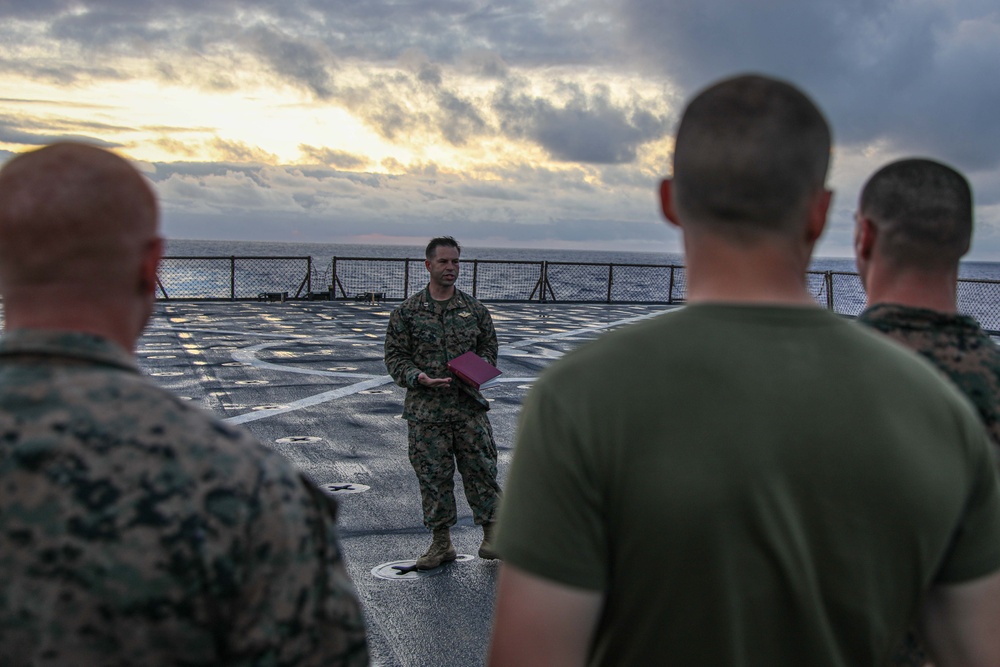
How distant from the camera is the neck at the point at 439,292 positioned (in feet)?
19.4

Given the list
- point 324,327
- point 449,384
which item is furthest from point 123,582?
point 324,327

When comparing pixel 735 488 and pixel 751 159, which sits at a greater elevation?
pixel 751 159

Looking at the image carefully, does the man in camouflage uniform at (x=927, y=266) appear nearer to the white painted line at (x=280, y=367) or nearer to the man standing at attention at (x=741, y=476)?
the man standing at attention at (x=741, y=476)

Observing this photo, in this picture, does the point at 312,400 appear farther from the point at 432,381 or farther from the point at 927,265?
the point at 927,265

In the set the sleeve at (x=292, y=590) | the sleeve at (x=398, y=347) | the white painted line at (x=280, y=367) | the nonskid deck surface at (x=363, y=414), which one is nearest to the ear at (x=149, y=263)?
the sleeve at (x=292, y=590)

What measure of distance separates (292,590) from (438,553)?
13.7 ft

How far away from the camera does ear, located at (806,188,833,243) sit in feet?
5.07

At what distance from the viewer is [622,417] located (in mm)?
1368

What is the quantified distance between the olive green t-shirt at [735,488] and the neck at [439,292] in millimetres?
4510

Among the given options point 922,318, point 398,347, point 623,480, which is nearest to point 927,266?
point 922,318

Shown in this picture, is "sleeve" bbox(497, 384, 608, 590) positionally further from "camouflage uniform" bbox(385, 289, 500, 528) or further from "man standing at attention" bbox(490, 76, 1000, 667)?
"camouflage uniform" bbox(385, 289, 500, 528)

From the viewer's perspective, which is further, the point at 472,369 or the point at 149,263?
the point at 472,369

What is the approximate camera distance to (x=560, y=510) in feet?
4.54

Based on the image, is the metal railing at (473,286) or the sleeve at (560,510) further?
the metal railing at (473,286)
